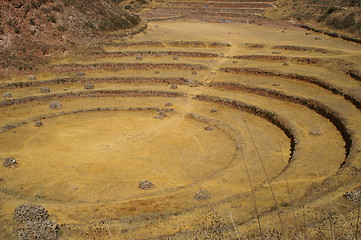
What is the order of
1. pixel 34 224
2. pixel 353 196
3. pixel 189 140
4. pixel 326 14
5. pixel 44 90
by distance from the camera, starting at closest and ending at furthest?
pixel 34 224 < pixel 353 196 < pixel 189 140 < pixel 44 90 < pixel 326 14

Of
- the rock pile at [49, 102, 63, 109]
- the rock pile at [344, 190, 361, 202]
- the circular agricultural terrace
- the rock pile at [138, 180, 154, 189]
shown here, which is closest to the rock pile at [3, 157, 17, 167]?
the circular agricultural terrace

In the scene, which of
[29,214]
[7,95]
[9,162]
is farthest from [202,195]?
[7,95]

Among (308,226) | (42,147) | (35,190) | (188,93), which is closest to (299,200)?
(308,226)

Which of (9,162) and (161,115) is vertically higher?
(161,115)

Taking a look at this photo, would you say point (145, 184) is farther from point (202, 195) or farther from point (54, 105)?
point (54, 105)

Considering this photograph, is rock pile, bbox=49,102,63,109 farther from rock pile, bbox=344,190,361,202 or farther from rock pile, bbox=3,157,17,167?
rock pile, bbox=344,190,361,202

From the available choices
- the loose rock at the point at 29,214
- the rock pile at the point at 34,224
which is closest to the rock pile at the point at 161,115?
the rock pile at the point at 34,224

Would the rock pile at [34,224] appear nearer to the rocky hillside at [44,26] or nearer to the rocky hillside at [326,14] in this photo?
the rocky hillside at [44,26]
